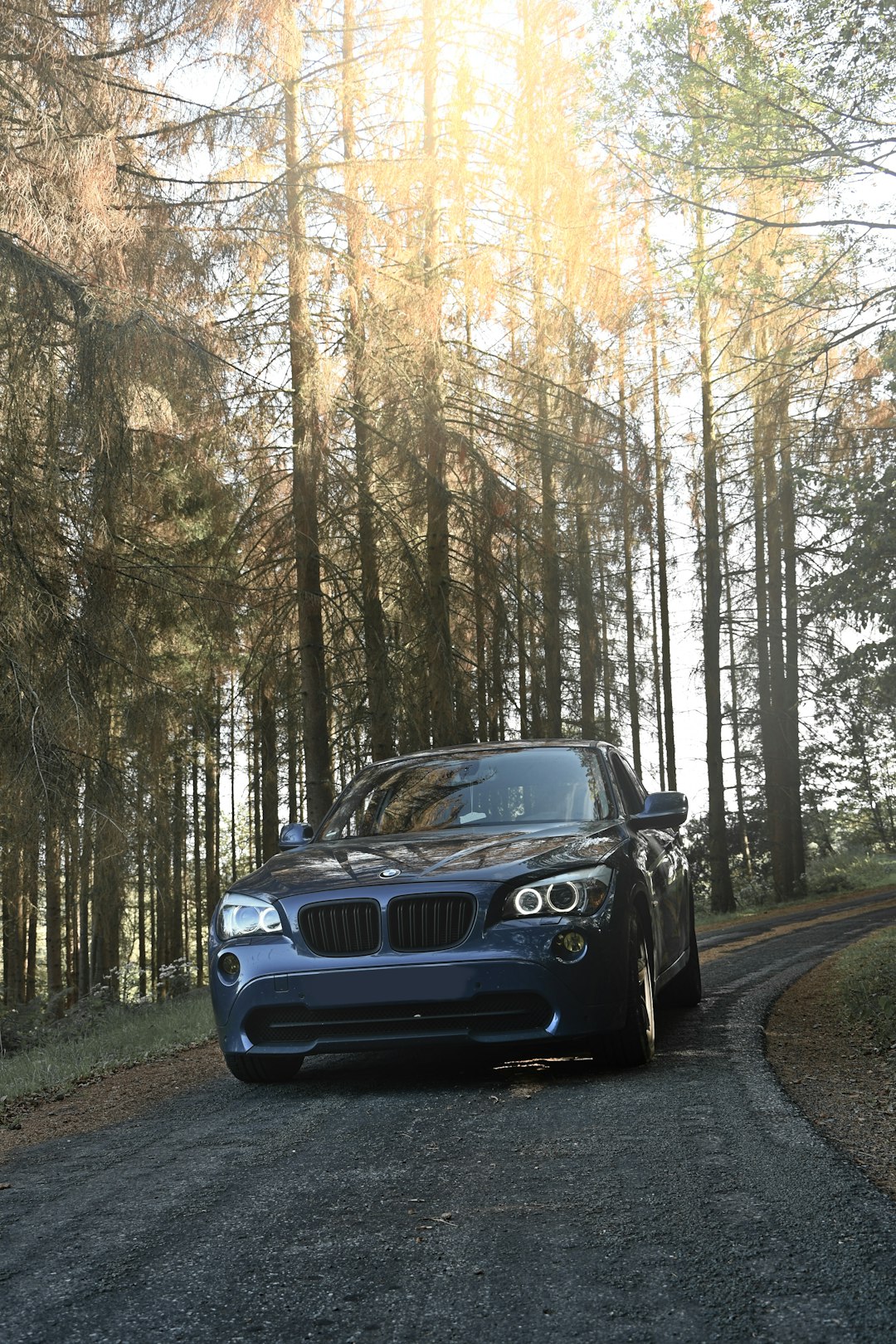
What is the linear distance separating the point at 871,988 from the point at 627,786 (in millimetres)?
2533

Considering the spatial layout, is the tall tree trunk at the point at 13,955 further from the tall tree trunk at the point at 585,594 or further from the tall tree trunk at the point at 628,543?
the tall tree trunk at the point at 628,543

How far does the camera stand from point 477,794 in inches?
276

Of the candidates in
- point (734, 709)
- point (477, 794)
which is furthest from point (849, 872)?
point (477, 794)

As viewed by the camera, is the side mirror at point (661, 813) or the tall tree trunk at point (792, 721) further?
the tall tree trunk at point (792, 721)

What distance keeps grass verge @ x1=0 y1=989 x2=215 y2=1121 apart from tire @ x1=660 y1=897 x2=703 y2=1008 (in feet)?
11.1

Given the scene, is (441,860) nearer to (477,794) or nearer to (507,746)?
(477,794)

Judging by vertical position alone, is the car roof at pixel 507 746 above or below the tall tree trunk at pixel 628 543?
below

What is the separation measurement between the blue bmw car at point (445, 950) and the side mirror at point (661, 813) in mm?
321

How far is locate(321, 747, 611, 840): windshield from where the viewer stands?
682 cm

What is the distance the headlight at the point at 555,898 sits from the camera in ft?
18.2

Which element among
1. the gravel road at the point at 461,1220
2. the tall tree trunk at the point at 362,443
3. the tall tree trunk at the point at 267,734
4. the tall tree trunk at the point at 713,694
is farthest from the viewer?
the tall tree trunk at the point at 713,694

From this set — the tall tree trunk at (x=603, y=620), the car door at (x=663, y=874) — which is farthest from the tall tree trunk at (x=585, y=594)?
the car door at (x=663, y=874)

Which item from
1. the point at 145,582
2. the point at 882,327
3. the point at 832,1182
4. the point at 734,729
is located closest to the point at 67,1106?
the point at 832,1182

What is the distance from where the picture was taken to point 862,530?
15211 mm
